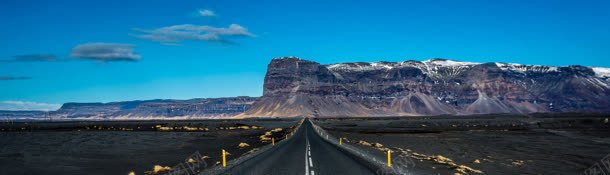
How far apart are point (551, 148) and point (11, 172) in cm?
4661

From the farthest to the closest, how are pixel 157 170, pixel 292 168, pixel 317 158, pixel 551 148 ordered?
pixel 551 148, pixel 317 158, pixel 157 170, pixel 292 168

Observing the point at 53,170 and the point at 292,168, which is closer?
the point at 292,168

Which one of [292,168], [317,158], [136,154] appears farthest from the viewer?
[136,154]

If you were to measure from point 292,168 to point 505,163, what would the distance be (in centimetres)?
1754

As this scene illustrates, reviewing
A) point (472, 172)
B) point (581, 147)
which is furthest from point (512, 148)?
point (472, 172)

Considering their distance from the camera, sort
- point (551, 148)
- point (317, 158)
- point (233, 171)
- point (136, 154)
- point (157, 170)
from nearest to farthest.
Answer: point (233, 171)
point (157, 170)
point (317, 158)
point (136, 154)
point (551, 148)

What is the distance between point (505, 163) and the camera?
39094 millimetres

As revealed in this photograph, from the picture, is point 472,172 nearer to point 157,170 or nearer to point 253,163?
point 253,163

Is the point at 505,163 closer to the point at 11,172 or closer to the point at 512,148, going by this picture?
the point at 512,148

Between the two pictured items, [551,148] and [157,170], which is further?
[551,148]

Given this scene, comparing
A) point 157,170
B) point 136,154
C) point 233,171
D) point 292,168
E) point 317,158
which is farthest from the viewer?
point 136,154

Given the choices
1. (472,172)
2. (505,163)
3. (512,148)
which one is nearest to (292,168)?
(472,172)

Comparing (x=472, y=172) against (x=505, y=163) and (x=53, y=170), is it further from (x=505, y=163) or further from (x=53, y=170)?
(x=53, y=170)

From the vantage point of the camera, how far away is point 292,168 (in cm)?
3019
